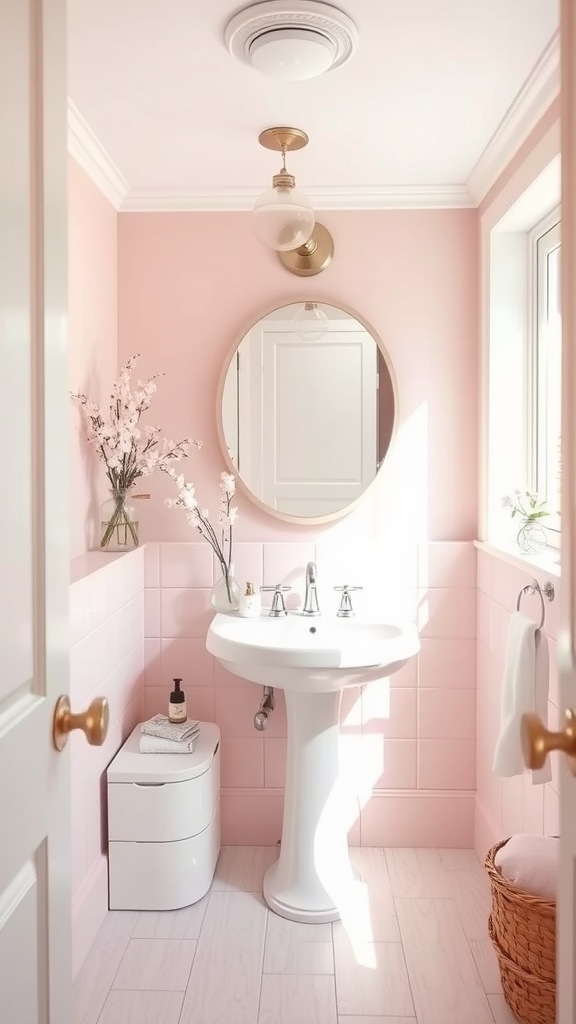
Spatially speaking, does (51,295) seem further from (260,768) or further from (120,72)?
(260,768)

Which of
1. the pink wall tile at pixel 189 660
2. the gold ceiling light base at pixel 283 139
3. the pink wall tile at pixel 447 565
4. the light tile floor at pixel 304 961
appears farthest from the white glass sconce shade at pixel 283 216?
the light tile floor at pixel 304 961

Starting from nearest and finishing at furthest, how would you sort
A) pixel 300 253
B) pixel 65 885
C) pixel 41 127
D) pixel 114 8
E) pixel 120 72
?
pixel 41 127
pixel 65 885
pixel 114 8
pixel 120 72
pixel 300 253

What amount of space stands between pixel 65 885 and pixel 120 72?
1812 mm

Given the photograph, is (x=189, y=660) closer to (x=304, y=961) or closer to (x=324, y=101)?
(x=304, y=961)

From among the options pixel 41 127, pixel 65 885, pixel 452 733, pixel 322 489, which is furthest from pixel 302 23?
pixel 452 733

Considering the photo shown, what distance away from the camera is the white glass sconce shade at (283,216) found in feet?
7.42

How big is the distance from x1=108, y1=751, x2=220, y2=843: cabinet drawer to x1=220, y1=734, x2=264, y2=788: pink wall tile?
1.58 feet

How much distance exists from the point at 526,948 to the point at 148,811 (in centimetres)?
111

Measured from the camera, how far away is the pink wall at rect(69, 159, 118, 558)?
2340mm

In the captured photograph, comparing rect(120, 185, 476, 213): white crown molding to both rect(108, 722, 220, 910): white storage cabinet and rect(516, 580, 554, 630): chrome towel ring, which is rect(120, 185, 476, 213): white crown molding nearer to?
rect(516, 580, 554, 630): chrome towel ring

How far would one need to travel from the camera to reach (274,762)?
2.86 metres

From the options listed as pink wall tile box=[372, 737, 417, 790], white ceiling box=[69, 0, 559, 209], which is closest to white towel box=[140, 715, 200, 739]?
pink wall tile box=[372, 737, 417, 790]

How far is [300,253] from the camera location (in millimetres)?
2752

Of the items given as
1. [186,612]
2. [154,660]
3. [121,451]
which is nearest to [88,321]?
[121,451]
